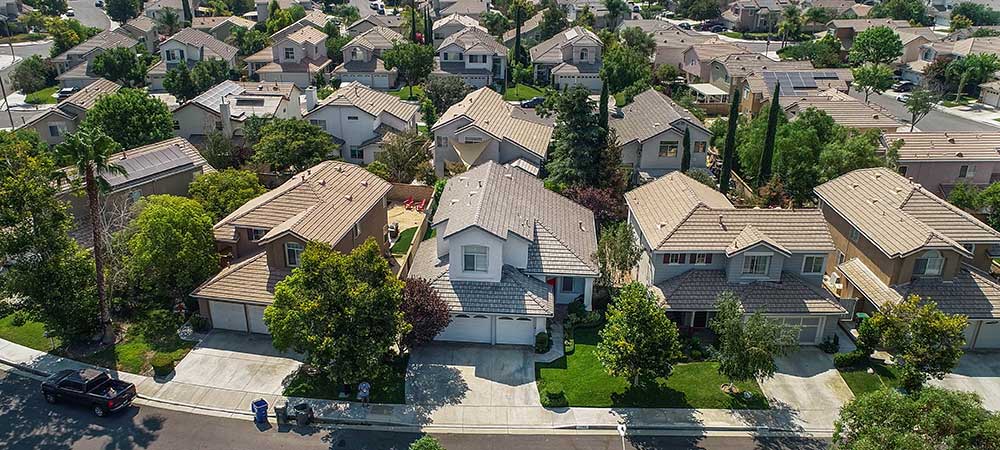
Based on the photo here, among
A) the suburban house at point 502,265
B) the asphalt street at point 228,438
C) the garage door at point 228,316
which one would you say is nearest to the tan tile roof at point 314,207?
the garage door at point 228,316

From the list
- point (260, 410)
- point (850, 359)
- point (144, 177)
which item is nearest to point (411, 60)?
point (144, 177)

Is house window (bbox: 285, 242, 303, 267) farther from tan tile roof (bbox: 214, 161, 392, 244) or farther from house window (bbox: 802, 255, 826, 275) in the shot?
house window (bbox: 802, 255, 826, 275)

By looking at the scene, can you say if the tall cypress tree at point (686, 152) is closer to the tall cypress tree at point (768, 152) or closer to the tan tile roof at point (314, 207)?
the tall cypress tree at point (768, 152)

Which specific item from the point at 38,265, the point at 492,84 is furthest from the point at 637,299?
the point at 492,84

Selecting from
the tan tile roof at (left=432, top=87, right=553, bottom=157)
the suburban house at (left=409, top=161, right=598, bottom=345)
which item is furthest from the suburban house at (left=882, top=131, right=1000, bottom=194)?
the suburban house at (left=409, top=161, right=598, bottom=345)

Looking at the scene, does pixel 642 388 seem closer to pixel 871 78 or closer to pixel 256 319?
pixel 256 319
